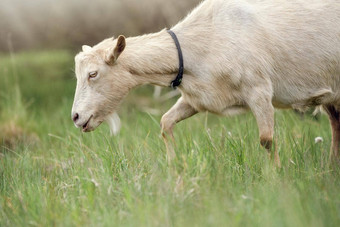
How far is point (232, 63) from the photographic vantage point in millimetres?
5051

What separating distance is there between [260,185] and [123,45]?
164cm

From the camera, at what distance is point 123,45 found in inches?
192

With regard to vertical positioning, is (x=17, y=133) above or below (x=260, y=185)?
below

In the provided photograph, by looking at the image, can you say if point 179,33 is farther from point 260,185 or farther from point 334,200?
point 334,200

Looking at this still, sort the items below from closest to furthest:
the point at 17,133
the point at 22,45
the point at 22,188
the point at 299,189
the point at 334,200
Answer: the point at 334,200 < the point at 299,189 < the point at 22,188 < the point at 17,133 < the point at 22,45

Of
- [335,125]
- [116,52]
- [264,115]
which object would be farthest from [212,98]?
[335,125]

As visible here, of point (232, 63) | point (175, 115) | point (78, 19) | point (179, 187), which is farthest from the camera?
point (78, 19)

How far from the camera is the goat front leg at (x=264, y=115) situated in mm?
5086

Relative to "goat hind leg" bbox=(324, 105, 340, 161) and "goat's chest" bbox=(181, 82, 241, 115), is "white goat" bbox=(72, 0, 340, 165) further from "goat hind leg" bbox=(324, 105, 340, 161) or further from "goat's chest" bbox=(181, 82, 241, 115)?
"goat hind leg" bbox=(324, 105, 340, 161)

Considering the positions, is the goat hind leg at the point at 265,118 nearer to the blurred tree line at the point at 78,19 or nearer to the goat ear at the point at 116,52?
the goat ear at the point at 116,52

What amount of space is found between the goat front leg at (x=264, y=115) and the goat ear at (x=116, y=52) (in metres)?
1.20

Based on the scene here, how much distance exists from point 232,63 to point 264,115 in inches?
21.1

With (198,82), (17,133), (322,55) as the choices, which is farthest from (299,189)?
(17,133)

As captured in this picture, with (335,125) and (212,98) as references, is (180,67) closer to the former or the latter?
(212,98)
